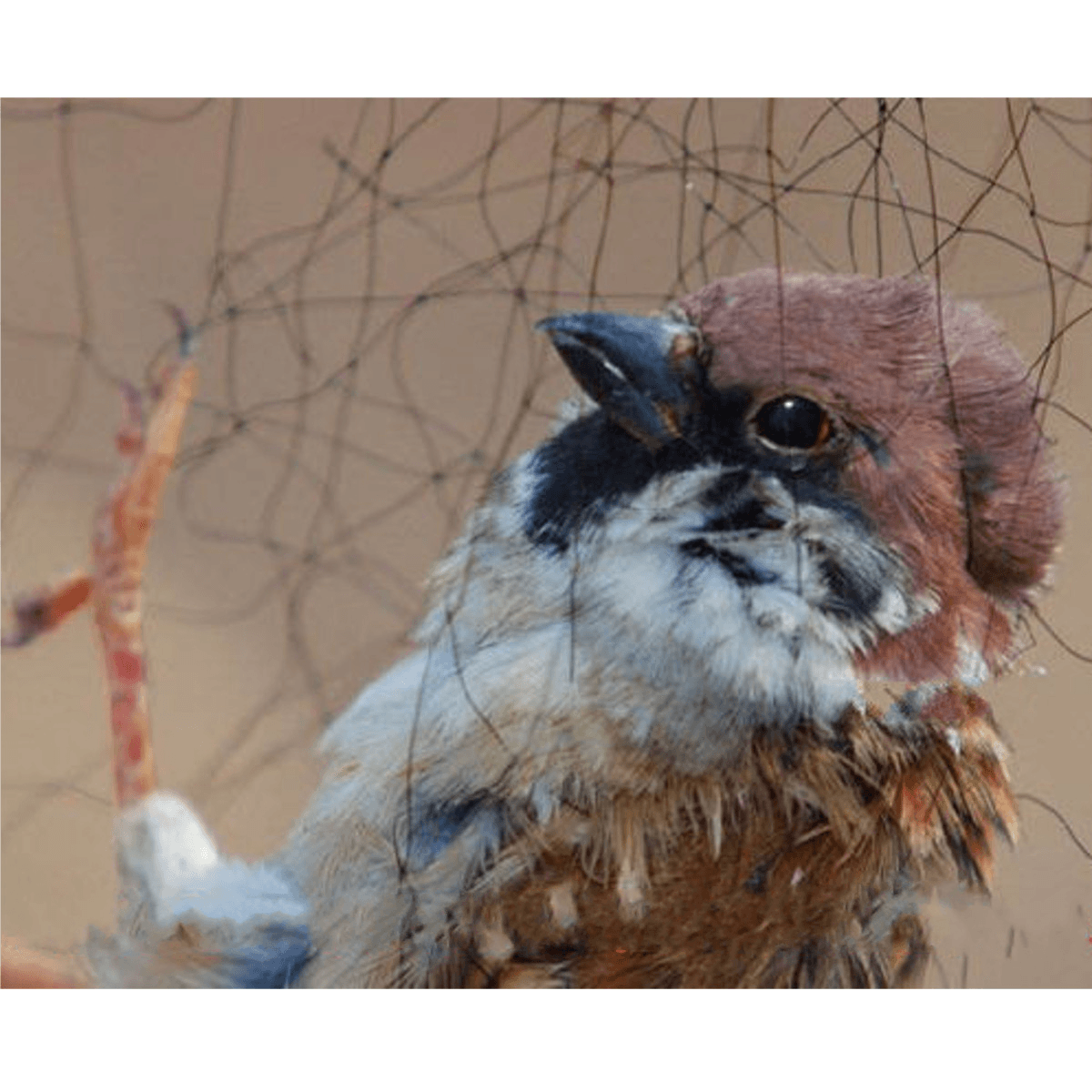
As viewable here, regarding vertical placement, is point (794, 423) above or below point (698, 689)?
above

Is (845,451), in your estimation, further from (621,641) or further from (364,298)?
(364,298)

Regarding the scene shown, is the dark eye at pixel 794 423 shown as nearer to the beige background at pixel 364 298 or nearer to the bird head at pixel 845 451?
the bird head at pixel 845 451

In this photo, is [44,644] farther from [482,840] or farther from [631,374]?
[631,374]

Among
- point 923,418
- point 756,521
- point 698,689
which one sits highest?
point 923,418

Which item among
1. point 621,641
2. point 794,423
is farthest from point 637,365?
point 621,641
